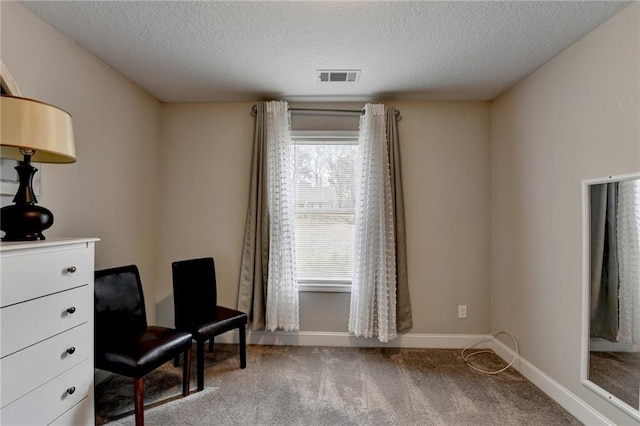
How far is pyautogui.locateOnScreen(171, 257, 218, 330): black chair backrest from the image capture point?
225 centimetres

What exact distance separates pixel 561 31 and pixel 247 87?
2249 mm

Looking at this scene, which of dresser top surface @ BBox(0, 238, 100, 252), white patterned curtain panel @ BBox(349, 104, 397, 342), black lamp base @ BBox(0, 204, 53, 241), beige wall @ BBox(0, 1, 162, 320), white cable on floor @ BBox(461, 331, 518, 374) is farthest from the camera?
white patterned curtain panel @ BBox(349, 104, 397, 342)

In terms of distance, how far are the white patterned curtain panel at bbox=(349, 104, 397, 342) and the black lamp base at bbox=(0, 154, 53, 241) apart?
7.05ft

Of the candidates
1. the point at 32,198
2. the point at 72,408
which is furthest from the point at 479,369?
the point at 32,198

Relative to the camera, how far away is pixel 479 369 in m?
2.47

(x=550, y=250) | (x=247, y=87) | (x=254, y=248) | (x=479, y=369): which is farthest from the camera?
(x=254, y=248)

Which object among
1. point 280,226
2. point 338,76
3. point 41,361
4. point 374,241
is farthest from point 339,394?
point 338,76

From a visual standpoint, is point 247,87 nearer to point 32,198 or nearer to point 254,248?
point 254,248

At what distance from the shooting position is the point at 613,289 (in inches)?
67.3

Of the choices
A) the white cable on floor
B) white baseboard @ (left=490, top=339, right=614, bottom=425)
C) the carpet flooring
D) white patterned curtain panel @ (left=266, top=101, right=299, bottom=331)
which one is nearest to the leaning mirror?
white baseboard @ (left=490, top=339, right=614, bottom=425)

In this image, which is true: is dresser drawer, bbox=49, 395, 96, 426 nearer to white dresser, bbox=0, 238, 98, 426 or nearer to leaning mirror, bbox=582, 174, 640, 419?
white dresser, bbox=0, 238, 98, 426

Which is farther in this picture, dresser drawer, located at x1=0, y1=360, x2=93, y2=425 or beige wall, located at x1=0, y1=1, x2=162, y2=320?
beige wall, located at x1=0, y1=1, x2=162, y2=320

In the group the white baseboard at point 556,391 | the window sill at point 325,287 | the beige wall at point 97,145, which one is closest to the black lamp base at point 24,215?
the beige wall at point 97,145

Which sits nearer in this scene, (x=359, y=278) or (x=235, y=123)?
(x=359, y=278)
